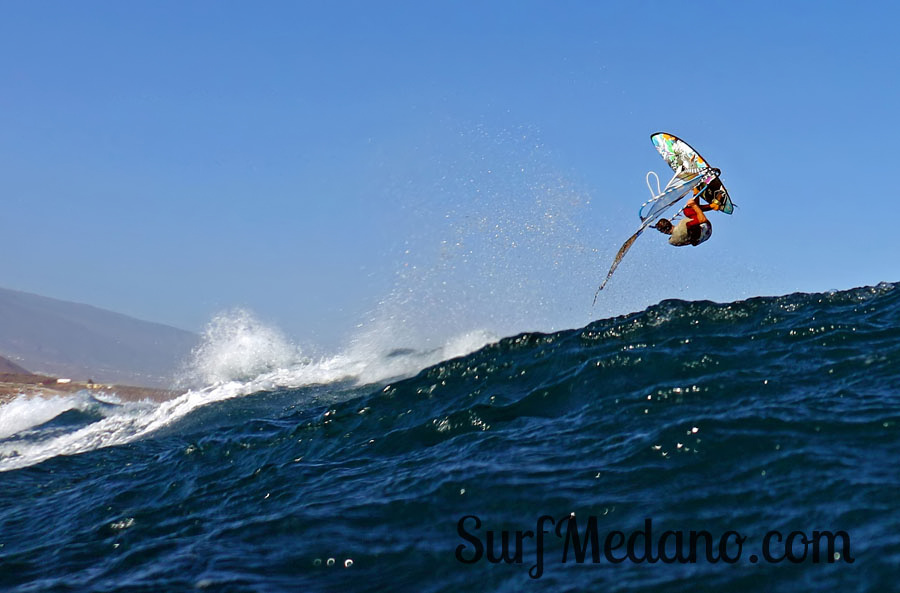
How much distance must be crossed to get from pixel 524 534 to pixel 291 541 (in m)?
2.36

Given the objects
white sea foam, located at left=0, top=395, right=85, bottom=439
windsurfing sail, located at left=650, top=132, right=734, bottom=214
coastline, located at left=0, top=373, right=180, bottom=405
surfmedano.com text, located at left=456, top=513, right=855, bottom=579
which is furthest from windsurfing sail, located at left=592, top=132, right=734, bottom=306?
coastline, located at left=0, top=373, right=180, bottom=405

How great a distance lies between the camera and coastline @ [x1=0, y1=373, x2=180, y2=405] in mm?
30708

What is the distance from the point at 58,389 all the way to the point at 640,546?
102ft

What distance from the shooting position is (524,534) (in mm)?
7676

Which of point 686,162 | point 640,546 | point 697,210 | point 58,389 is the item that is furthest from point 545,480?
point 58,389

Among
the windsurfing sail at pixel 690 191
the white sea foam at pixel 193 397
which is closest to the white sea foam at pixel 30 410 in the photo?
the white sea foam at pixel 193 397

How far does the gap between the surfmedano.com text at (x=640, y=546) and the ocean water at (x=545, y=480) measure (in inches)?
0.8

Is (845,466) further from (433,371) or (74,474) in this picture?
(74,474)

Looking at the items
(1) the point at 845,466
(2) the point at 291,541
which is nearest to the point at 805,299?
(1) the point at 845,466

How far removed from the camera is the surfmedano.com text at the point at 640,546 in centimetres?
668

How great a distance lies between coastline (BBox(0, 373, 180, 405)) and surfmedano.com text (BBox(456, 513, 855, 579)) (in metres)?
24.5

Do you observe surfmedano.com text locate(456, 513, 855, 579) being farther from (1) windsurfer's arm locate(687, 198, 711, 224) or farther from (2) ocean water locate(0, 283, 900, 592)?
(1) windsurfer's arm locate(687, 198, 711, 224)

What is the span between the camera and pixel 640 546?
7.15 m

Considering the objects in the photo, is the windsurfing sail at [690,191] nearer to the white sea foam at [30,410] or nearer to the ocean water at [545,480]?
the ocean water at [545,480]
